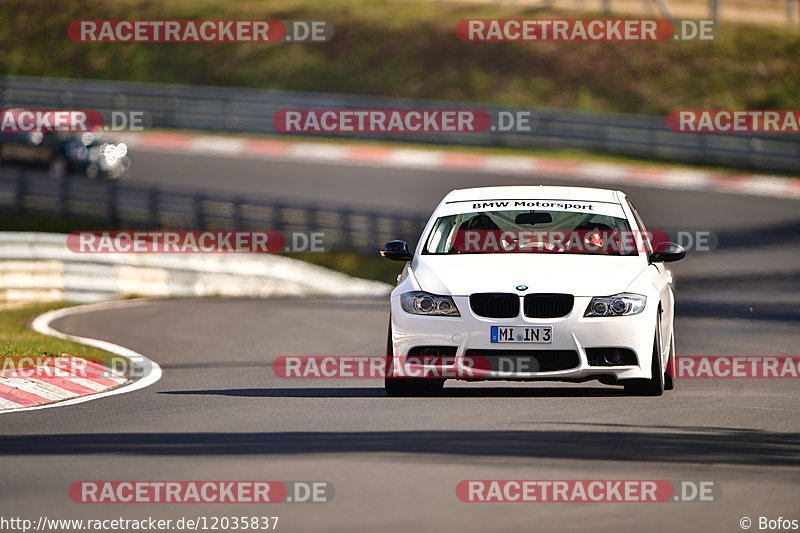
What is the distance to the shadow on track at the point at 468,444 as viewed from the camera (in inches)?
338

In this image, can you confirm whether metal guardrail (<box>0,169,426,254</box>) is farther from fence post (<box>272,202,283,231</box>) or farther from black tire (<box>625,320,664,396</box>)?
black tire (<box>625,320,664,396</box>)

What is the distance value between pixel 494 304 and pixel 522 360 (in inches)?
17.7

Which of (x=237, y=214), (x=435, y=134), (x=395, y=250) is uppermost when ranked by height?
(x=435, y=134)

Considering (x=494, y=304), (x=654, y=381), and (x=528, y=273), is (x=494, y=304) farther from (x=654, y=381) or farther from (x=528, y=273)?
(x=654, y=381)

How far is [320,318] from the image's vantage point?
19.9 meters

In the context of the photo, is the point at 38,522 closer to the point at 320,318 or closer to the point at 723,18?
the point at 320,318

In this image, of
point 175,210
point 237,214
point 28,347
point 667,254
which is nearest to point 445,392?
point 667,254

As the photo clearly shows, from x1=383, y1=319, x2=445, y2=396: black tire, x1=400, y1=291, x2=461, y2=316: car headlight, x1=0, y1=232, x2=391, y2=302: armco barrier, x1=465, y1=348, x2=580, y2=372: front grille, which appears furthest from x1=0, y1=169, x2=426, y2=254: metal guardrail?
x1=465, y1=348, x2=580, y2=372: front grille

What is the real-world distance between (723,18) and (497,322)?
40915 mm

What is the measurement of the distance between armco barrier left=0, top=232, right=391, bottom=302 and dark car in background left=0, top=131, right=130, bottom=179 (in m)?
11.0

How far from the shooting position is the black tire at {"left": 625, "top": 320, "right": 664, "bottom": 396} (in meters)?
10.9

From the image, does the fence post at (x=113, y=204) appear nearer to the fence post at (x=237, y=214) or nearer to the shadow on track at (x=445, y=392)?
the fence post at (x=237, y=214)

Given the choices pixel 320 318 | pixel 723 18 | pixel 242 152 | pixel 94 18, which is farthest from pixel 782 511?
pixel 94 18

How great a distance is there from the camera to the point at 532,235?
39.5ft
